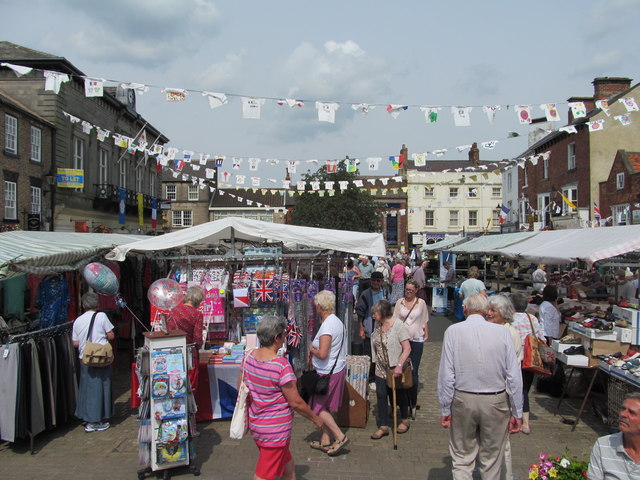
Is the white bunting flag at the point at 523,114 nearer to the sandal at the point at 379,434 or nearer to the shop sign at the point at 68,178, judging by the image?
the sandal at the point at 379,434

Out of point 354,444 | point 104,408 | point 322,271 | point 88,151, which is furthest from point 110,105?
point 354,444

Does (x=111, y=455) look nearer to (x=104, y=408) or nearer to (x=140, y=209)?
(x=104, y=408)

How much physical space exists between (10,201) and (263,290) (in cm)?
1522

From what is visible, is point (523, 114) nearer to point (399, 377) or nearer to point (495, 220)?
point (399, 377)

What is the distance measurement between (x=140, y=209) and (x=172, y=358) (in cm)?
2558

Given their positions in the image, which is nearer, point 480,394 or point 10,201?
point 480,394

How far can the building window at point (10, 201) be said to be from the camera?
1780 cm

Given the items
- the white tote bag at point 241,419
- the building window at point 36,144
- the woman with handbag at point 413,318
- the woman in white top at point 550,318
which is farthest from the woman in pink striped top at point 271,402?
the building window at point 36,144

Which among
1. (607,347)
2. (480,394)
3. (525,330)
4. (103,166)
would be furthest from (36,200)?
(480,394)

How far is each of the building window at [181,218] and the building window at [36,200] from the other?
3041cm

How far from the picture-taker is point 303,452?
525 cm

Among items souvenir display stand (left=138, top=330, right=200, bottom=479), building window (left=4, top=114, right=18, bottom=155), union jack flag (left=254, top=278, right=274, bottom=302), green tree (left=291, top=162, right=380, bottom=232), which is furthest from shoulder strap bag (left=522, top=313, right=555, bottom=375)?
green tree (left=291, top=162, right=380, bottom=232)

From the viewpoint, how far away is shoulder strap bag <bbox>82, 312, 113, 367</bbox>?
18.9 feet

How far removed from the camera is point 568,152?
2628 centimetres
